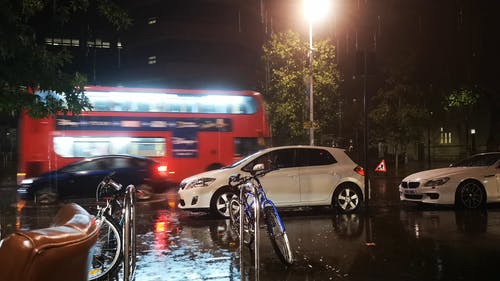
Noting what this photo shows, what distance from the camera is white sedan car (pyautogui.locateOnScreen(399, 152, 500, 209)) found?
1282cm

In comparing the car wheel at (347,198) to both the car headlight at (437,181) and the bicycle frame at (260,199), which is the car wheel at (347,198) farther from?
the bicycle frame at (260,199)

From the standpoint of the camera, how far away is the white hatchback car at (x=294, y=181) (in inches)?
463

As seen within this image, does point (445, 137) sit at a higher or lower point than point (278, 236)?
higher

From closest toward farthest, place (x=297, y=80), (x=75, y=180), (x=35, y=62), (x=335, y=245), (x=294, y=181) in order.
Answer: (x=35, y=62), (x=335, y=245), (x=294, y=181), (x=75, y=180), (x=297, y=80)

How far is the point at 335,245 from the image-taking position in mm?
8523

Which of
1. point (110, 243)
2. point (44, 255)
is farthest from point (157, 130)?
point (44, 255)

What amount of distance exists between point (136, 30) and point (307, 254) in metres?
53.0

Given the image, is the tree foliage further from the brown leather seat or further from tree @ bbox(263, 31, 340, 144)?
the brown leather seat

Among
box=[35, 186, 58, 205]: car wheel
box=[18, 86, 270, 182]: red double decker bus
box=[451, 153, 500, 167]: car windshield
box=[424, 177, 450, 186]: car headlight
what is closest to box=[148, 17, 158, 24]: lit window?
box=[18, 86, 270, 182]: red double decker bus

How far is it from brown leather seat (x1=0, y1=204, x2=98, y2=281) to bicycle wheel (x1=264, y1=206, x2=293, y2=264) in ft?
14.5

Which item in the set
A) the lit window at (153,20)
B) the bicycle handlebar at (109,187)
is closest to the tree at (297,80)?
the bicycle handlebar at (109,187)

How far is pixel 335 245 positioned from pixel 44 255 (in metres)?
6.57

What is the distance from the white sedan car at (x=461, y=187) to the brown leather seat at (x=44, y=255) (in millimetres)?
11342

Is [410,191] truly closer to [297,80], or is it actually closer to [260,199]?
[260,199]
